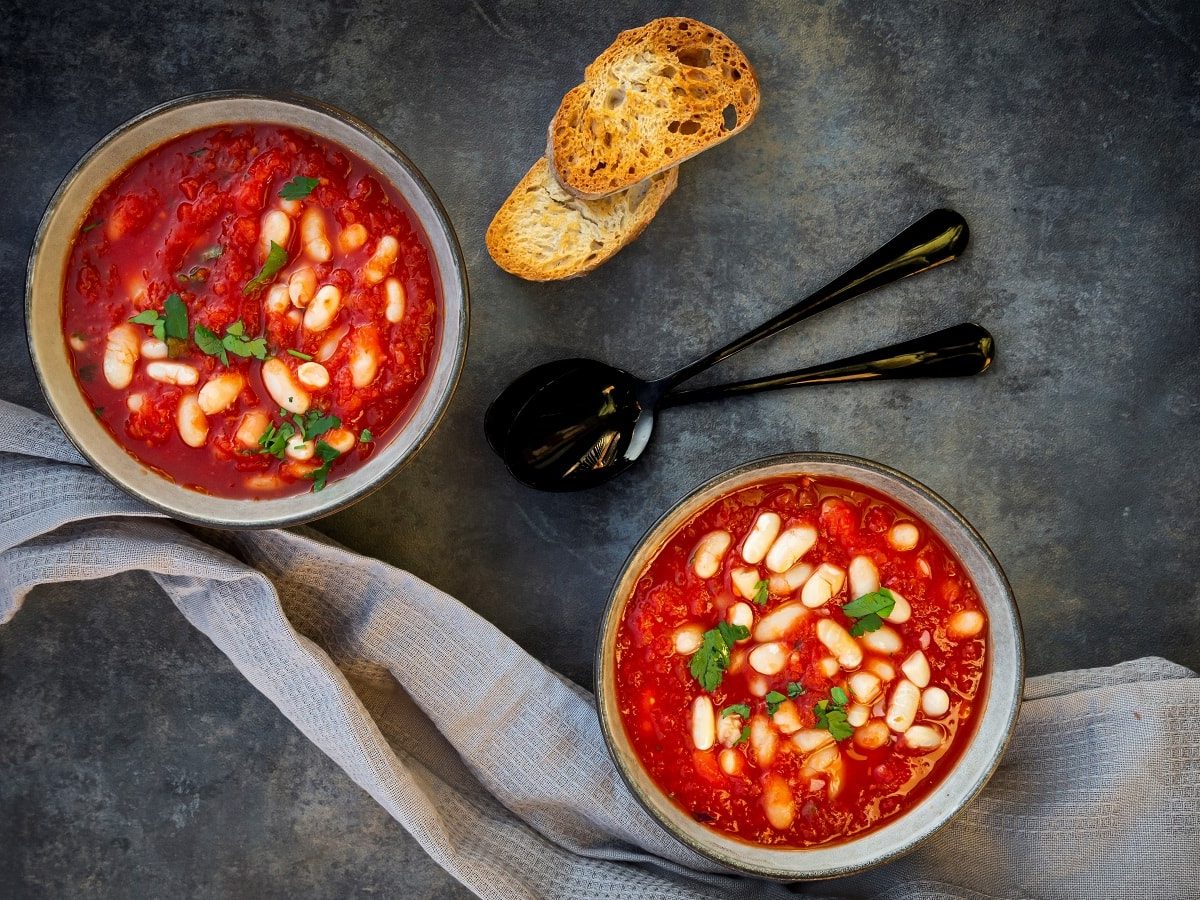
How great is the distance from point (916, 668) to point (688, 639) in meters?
0.50

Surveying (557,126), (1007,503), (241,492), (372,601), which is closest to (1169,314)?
(1007,503)

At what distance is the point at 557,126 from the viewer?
2307 millimetres

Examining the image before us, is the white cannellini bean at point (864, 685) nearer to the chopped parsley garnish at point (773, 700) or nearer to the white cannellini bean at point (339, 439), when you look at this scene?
the chopped parsley garnish at point (773, 700)

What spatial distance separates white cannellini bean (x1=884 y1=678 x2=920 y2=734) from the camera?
215cm

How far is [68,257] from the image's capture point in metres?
2.09

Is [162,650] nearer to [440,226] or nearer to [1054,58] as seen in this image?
[440,226]

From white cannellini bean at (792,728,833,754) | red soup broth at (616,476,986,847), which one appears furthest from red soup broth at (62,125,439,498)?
white cannellini bean at (792,728,833,754)

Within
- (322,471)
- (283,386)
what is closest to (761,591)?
(322,471)

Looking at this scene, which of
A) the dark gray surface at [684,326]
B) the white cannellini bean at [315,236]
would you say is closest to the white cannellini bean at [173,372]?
the white cannellini bean at [315,236]

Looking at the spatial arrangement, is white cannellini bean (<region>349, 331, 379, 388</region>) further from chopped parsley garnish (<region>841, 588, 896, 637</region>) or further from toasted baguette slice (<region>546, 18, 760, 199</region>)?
chopped parsley garnish (<region>841, 588, 896, 637</region>)

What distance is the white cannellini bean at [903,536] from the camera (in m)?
2.18

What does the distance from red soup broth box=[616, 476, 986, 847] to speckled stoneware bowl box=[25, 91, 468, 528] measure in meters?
0.63

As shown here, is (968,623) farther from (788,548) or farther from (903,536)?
(788,548)

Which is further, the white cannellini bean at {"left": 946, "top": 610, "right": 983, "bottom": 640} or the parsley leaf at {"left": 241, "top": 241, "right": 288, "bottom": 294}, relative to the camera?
the white cannellini bean at {"left": 946, "top": 610, "right": 983, "bottom": 640}
